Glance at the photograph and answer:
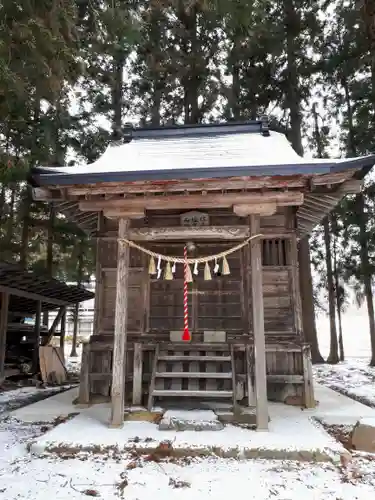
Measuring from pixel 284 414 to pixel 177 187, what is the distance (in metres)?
4.03

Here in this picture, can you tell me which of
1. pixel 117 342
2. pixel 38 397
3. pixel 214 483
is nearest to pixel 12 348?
pixel 38 397

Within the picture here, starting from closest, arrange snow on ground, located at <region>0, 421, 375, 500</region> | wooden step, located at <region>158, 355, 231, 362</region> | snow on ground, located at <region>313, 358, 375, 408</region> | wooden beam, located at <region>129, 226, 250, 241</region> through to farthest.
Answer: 1. snow on ground, located at <region>0, 421, 375, 500</region>
2. wooden beam, located at <region>129, 226, 250, 241</region>
3. wooden step, located at <region>158, 355, 231, 362</region>
4. snow on ground, located at <region>313, 358, 375, 408</region>

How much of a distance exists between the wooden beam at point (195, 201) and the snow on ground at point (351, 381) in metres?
4.93

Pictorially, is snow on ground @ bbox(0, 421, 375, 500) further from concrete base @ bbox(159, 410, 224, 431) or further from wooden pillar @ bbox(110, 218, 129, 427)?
wooden pillar @ bbox(110, 218, 129, 427)

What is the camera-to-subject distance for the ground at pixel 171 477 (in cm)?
370

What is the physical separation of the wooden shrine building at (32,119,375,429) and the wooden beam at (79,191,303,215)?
2 centimetres

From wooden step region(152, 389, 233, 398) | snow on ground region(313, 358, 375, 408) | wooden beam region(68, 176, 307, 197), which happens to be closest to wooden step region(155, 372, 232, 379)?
wooden step region(152, 389, 233, 398)

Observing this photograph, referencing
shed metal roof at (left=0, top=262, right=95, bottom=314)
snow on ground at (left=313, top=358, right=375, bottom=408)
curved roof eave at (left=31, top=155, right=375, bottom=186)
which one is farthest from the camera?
shed metal roof at (left=0, top=262, right=95, bottom=314)

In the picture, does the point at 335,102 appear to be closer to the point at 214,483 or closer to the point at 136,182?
the point at 136,182

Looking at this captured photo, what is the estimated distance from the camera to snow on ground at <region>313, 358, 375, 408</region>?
29.7 feet

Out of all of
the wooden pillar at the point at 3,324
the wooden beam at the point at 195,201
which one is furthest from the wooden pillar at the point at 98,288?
the wooden pillar at the point at 3,324

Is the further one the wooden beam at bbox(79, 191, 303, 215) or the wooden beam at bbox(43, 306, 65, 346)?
the wooden beam at bbox(43, 306, 65, 346)

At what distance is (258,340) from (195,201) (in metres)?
2.26

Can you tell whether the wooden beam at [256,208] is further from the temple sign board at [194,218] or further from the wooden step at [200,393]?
the wooden step at [200,393]
